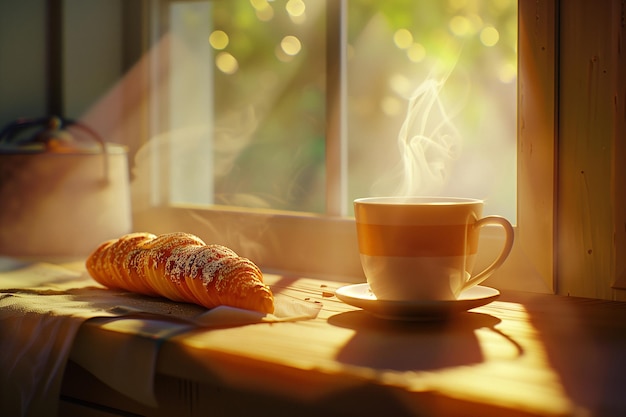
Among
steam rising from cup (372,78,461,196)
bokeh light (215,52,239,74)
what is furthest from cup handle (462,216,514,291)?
bokeh light (215,52,239,74)

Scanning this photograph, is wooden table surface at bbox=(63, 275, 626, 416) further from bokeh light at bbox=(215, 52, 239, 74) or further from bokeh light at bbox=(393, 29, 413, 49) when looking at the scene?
bokeh light at bbox=(215, 52, 239, 74)

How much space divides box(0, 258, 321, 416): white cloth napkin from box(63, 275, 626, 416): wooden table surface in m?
0.02

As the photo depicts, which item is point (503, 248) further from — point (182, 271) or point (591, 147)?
point (182, 271)

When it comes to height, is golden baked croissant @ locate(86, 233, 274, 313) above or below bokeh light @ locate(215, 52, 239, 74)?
below

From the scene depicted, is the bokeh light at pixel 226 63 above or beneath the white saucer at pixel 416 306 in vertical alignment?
above

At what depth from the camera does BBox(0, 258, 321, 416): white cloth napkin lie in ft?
2.67

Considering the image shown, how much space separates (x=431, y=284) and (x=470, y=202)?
11 centimetres

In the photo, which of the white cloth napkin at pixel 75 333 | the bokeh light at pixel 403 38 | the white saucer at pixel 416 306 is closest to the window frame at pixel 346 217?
the bokeh light at pixel 403 38

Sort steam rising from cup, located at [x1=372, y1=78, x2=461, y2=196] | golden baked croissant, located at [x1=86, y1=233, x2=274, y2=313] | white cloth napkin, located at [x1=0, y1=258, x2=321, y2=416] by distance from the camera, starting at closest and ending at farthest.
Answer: white cloth napkin, located at [x1=0, y1=258, x2=321, y2=416], golden baked croissant, located at [x1=86, y1=233, x2=274, y2=313], steam rising from cup, located at [x1=372, y1=78, x2=461, y2=196]

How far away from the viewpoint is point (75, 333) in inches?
34.2

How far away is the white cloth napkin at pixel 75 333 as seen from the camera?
32.0 inches

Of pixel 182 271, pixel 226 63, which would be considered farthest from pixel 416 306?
pixel 226 63

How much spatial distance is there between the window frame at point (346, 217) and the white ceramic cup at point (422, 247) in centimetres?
27

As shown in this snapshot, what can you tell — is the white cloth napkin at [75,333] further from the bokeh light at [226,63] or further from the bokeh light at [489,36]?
the bokeh light at [226,63]
